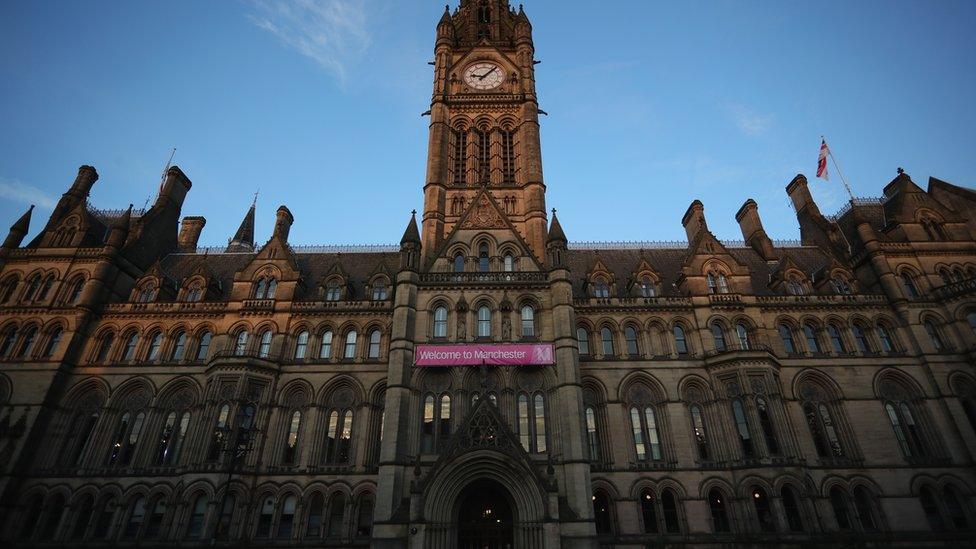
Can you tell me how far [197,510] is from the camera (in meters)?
24.0

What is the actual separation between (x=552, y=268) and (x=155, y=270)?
1041 inches

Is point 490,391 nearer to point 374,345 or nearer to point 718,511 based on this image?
point 374,345

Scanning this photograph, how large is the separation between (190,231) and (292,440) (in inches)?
956

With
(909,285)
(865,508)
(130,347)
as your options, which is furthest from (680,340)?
(130,347)

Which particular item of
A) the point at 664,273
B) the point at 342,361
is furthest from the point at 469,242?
the point at 664,273

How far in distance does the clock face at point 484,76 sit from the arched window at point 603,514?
100 feet

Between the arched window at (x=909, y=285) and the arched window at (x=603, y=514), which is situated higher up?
the arched window at (x=909, y=285)

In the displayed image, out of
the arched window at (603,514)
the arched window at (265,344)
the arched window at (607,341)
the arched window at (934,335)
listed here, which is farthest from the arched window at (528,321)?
the arched window at (934,335)

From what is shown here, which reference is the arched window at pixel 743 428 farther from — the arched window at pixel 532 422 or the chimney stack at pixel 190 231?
the chimney stack at pixel 190 231

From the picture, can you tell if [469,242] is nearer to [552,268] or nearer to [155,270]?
[552,268]

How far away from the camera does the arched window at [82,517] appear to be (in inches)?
957

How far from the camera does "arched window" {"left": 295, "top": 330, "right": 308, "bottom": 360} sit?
95.1 feet

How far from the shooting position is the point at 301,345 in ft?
96.2

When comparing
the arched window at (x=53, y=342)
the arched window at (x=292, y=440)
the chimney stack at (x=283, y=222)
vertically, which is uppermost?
the chimney stack at (x=283, y=222)
